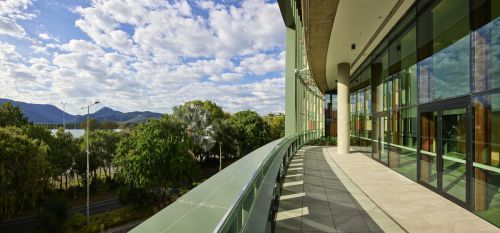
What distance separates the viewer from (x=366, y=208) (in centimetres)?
595

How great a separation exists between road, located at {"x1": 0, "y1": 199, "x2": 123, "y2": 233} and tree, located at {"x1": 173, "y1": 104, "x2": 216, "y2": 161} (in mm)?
10829

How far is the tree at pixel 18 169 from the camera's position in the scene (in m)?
16.3

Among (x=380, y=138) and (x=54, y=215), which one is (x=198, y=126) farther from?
(x=380, y=138)

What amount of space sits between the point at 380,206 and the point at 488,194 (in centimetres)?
188

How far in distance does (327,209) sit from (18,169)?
60.4 feet

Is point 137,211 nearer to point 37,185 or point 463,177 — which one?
point 37,185

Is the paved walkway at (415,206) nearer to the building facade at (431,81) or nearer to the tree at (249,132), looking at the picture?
the building facade at (431,81)

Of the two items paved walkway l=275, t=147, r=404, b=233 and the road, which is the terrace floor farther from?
the road

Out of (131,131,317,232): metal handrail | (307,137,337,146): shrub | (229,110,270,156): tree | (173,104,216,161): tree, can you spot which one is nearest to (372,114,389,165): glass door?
(307,137,337,146): shrub

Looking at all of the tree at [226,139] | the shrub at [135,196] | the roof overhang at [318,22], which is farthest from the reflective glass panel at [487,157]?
the tree at [226,139]

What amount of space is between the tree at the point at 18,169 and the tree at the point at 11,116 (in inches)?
525

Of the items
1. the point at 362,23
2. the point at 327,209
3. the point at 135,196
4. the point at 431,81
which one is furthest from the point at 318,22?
the point at 135,196

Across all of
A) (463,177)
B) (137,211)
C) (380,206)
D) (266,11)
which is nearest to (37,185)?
(137,211)

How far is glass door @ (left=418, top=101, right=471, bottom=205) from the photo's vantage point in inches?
249
